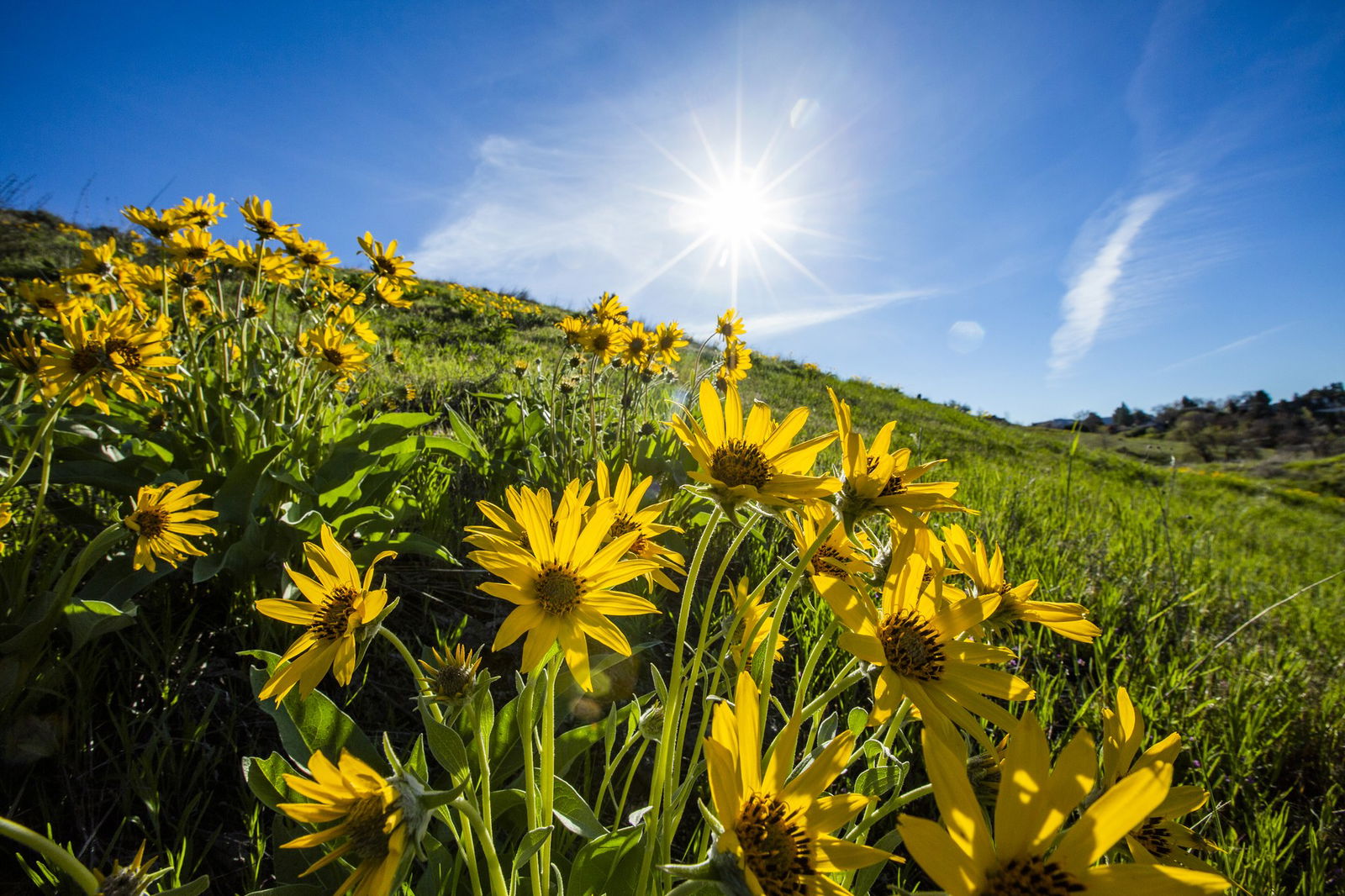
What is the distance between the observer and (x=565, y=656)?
Answer: 0.79 m

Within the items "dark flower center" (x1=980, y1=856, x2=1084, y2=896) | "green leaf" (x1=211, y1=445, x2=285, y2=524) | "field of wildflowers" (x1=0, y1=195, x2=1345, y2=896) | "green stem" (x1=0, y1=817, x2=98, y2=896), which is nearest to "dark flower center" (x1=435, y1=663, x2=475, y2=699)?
"field of wildflowers" (x1=0, y1=195, x2=1345, y2=896)

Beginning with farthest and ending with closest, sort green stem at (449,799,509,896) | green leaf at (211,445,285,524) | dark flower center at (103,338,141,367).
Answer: green leaf at (211,445,285,524) → dark flower center at (103,338,141,367) → green stem at (449,799,509,896)

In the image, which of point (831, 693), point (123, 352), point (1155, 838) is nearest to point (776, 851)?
point (831, 693)

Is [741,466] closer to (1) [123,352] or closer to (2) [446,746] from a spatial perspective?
(2) [446,746]

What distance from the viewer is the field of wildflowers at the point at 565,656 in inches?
25.1

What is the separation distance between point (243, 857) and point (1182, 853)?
5.53 feet

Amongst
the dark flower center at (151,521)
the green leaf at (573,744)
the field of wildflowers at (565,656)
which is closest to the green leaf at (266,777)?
the field of wildflowers at (565,656)

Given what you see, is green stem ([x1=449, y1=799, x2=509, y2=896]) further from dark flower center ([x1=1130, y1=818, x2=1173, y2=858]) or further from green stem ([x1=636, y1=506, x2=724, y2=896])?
dark flower center ([x1=1130, y1=818, x2=1173, y2=858])

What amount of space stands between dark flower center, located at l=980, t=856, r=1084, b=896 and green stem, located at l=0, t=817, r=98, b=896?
885 millimetres

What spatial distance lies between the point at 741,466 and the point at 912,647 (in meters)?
0.36

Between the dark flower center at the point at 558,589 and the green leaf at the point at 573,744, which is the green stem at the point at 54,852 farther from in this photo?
the green leaf at the point at 573,744

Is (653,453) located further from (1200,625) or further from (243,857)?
(1200,625)

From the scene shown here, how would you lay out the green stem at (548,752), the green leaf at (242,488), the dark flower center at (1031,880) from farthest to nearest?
the green leaf at (242,488)
the green stem at (548,752)
the dark flower center at (1031,880)

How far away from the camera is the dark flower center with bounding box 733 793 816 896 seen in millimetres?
613
